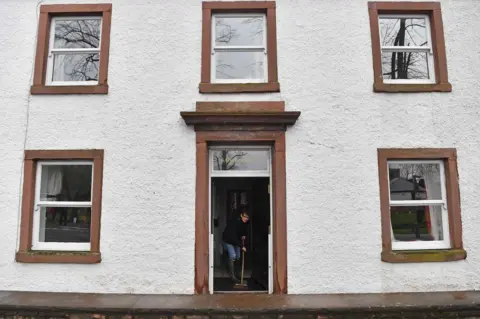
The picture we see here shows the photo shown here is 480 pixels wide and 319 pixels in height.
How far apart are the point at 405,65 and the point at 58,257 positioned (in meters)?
7.21

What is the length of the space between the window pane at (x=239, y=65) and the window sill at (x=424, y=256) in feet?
12.9

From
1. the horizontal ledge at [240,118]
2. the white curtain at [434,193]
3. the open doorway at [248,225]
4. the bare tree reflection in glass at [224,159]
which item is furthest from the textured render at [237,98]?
→ the open doorway at [248,225]

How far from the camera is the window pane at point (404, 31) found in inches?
295

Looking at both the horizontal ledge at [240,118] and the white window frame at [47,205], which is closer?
the horizontal ledge at [240,118]

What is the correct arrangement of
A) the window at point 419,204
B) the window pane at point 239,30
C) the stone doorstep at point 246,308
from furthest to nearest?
the window pane at point 239,30, the window at point 419,204, the stone doorstep at point 246,308

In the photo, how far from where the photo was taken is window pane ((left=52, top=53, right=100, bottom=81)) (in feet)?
24.5

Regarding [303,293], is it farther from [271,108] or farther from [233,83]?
[233,83]

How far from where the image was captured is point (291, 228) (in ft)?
22.2

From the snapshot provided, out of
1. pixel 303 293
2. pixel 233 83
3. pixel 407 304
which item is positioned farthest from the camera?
pixel 233 83

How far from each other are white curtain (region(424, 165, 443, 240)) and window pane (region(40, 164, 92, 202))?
617cm

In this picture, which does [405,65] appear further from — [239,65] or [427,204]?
[239,65]

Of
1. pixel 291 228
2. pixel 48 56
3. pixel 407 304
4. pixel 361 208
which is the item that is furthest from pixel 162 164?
pixel 407 304

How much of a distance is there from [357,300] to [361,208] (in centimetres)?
155

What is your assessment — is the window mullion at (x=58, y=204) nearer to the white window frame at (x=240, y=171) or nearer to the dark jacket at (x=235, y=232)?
the white window frame at (x=240, y=171)
